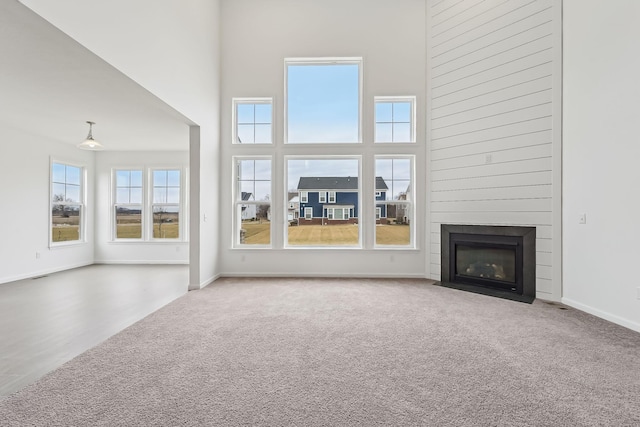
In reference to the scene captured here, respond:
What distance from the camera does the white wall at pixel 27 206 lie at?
5.39m

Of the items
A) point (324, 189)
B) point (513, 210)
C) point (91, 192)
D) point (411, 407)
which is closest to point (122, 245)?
point (91, 192)

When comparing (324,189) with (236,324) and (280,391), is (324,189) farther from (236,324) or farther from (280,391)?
(280,391)

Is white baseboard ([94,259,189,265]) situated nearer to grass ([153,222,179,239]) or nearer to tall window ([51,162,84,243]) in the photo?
grass ([153,222,179,239])

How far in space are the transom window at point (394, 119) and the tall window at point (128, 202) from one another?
5640mm

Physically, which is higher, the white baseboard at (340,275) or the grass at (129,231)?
the grass at (129,231)

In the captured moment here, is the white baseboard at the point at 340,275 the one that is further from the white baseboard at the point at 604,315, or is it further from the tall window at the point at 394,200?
the white baseboard at the point at 604,315

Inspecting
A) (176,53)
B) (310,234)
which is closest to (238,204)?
(310,234)

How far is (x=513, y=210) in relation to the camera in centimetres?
452

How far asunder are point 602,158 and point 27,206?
9002 millimetres

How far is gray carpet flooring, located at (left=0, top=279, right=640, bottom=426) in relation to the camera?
1.80 meters

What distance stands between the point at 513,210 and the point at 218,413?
453 cm

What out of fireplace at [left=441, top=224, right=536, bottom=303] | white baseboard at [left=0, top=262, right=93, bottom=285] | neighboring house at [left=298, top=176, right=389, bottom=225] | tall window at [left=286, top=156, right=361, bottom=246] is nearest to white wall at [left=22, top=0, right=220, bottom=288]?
tall window at [left=286, top=156, right=361, bottom=246]

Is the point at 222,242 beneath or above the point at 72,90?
beneath

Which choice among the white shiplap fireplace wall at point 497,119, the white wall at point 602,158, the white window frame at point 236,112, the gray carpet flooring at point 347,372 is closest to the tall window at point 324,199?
the white window frame at point 236,112
